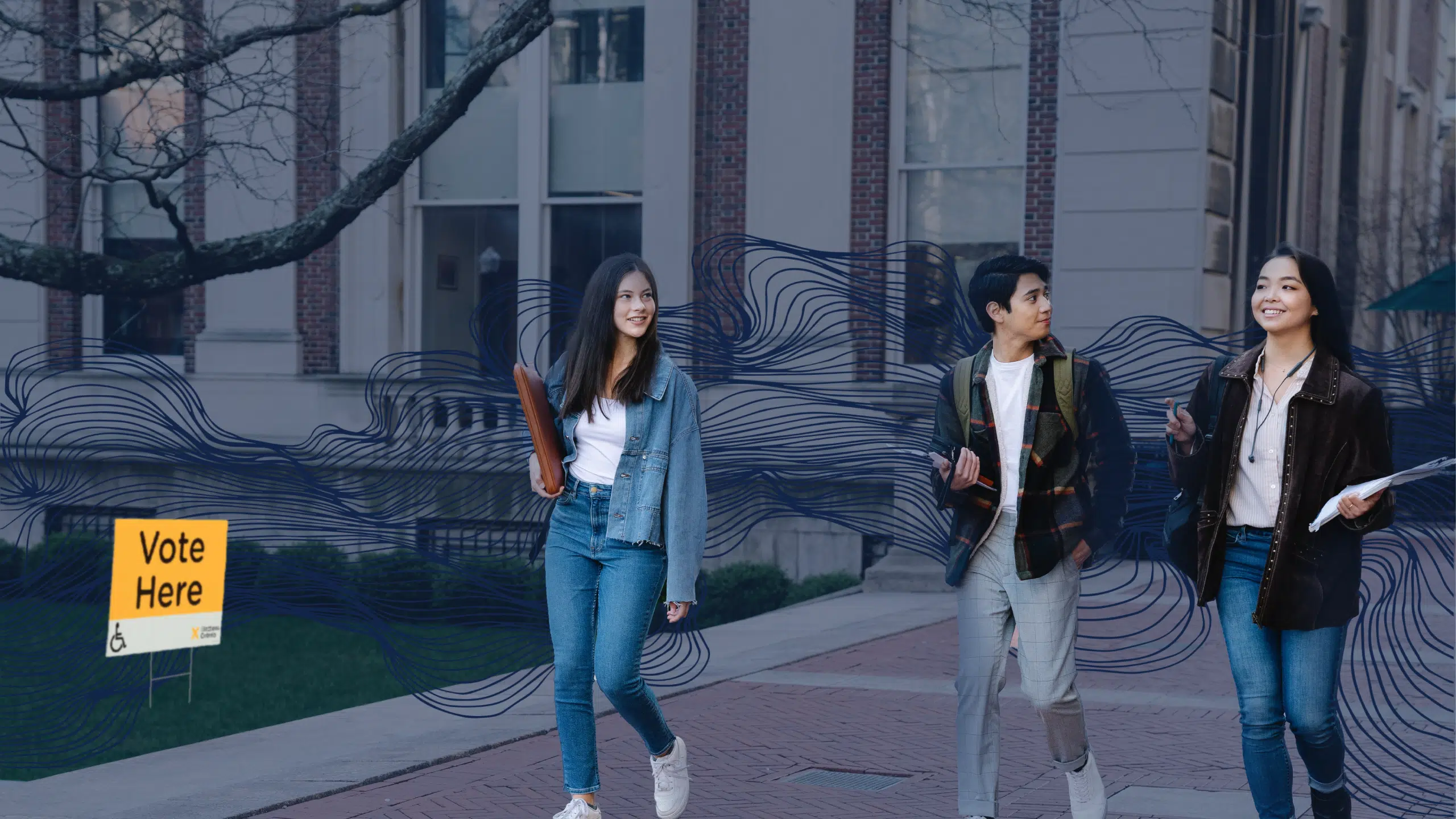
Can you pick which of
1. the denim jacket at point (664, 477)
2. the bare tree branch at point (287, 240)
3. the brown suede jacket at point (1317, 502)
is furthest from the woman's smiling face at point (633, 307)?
the bare tree branch at point (287, 240)

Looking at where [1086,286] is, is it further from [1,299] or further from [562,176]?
[1,299]

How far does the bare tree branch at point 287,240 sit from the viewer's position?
9594mm

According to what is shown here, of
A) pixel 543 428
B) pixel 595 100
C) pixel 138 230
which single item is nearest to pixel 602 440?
pixel 543 428

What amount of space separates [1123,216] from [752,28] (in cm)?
360

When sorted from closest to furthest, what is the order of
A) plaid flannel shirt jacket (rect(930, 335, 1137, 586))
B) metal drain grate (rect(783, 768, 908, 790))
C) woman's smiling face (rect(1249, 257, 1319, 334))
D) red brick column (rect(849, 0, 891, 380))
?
woman's smiling face (rect(1249, 257, 1319, 334))
plaid flannel shirt jacket (rect(930, 335, 1137, 586))
metal drain grate (rect(783, 768, 908, 790))
red brick column (rect(849, 0, 891, 380))

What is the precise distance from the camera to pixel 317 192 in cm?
1541

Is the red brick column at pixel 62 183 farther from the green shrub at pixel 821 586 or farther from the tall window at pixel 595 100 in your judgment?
the green shrub at pixel 821 586

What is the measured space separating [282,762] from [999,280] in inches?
136

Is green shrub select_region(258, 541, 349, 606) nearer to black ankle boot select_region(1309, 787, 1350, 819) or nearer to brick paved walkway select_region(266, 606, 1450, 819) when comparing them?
brick paved walkway select_region(266, 606, 1450, 819)

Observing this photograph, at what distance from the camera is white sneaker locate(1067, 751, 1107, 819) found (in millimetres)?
4590

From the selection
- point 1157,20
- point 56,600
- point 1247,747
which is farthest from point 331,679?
point 1157,20

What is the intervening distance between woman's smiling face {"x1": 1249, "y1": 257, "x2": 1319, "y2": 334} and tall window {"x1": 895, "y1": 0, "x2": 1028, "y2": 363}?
31.3 ft
